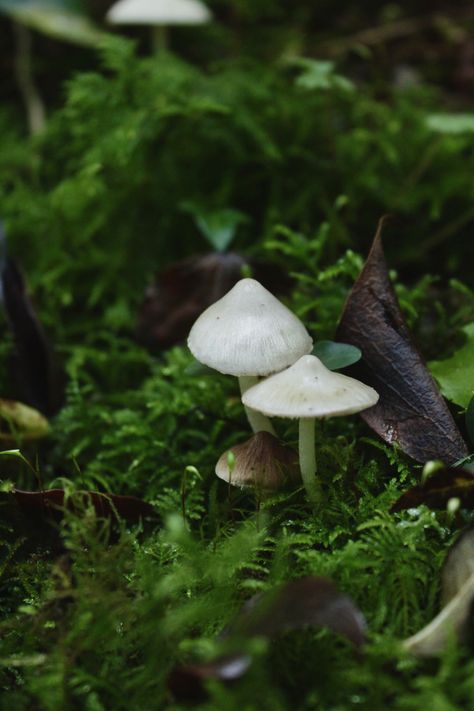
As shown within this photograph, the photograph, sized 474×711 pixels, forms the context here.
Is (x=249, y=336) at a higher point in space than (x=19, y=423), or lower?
higher

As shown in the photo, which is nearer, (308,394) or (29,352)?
(308,394)

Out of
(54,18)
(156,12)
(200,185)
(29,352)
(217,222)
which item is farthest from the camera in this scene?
(54,18)

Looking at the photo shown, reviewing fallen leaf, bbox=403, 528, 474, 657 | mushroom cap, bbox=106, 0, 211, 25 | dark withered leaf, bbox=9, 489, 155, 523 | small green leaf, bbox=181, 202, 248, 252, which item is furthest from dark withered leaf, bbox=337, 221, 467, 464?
mushroom cap, bbox=106, 0, 211, 25

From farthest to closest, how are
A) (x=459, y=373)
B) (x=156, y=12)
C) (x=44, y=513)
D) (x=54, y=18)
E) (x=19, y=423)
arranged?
1. (x=54, y=18)
2. (x=156, y=12)
3. (x=19, y=423)
4. (x=459, y=373)
5. (x=44, y=513)

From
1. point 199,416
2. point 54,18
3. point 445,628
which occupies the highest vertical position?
point 54,18

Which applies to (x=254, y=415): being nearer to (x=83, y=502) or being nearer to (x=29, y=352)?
(x=83, y=502)

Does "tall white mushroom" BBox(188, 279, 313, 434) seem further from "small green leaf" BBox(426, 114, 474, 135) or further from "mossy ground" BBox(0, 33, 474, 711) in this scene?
"small green leaf" BBox(426, 114, 474, 135)

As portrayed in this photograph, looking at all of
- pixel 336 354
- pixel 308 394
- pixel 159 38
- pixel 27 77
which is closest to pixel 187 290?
pixel 336 354
